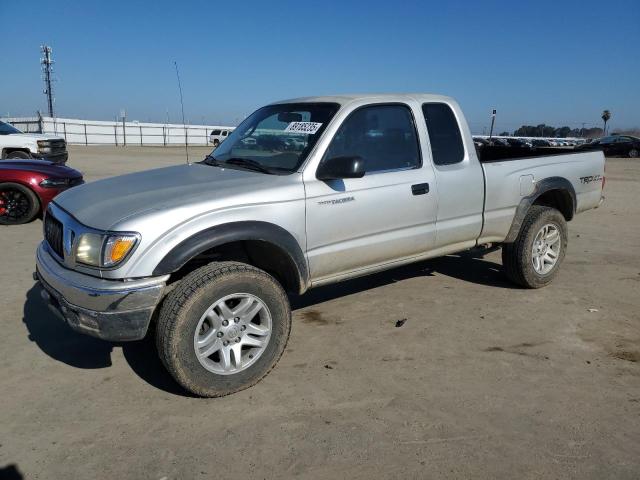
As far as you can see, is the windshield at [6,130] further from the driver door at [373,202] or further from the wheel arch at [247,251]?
the driver door at [373,202]

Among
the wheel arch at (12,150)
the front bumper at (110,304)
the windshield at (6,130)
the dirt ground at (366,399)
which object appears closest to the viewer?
the dirt ground at (366,399)

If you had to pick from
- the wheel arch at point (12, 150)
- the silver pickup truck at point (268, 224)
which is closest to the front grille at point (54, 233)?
the silver pickup truck at point (268, 224)

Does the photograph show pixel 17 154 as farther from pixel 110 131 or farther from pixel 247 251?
pixel 110 131

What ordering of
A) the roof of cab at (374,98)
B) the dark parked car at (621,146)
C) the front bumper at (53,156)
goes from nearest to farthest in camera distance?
the roof of cab at (374,98) → the front bumper at (53,156) → the dark parked car at (621,146)

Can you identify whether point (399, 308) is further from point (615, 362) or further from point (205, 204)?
point (205, 204)

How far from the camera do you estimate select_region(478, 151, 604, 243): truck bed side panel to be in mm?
4805

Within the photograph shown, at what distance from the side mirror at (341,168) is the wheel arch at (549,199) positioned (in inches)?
83.3

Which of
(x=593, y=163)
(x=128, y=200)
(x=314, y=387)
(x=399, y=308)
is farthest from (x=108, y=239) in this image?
(x=593, y=163)

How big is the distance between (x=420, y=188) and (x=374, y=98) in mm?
793

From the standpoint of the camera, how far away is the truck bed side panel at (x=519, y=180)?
189 inches

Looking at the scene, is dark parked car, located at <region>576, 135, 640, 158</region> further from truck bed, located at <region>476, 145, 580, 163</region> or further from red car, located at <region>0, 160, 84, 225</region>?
red car, located at <region>0, 160, 84, 225</region>

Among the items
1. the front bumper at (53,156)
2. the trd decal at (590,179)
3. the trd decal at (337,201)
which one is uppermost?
the front bumper at (53,156)

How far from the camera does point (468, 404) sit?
321 cm

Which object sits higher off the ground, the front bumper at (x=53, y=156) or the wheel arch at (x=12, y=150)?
the wheel arch at (x=12, y=150)
